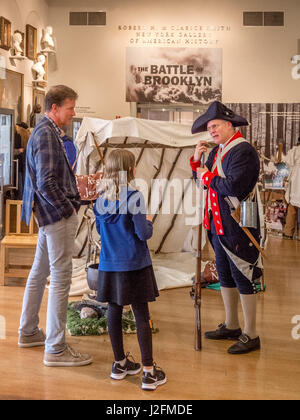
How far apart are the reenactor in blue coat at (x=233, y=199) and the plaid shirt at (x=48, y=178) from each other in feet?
2.86

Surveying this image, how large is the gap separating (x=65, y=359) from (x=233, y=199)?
4.47ft

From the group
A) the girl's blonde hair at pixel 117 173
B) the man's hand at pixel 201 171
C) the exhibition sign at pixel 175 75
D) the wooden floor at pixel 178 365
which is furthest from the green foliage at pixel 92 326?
the exhibition sign at pixel 175 75

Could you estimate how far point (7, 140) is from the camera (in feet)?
21.0

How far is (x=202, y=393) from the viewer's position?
9.23ft

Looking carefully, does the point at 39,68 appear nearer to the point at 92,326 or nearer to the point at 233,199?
the point at 92,326

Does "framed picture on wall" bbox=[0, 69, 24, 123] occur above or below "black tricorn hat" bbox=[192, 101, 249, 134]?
above

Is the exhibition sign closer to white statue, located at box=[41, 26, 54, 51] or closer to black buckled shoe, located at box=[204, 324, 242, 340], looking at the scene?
white statue, located at box=[41, 26, 54, 51]

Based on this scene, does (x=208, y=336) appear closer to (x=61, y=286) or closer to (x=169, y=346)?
(x=169, y=346)

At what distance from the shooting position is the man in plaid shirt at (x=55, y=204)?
9.88ft

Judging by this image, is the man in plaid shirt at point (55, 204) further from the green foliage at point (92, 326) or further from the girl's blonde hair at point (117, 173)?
the green foliage at point (92, 326)

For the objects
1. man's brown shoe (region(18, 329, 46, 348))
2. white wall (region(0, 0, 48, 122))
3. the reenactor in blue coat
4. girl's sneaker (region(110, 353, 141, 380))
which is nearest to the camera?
girl's sneaker (region(110, 353, 141, 380))

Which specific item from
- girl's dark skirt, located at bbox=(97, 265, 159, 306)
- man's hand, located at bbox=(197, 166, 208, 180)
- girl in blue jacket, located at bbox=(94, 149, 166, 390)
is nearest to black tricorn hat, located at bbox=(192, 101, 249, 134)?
man's hand, located at bbox=(197, 166, 208, 180)

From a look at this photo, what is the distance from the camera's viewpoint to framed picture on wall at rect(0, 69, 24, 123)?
7.46 metres

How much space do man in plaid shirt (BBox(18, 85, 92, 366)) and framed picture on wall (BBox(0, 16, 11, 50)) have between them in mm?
4692
